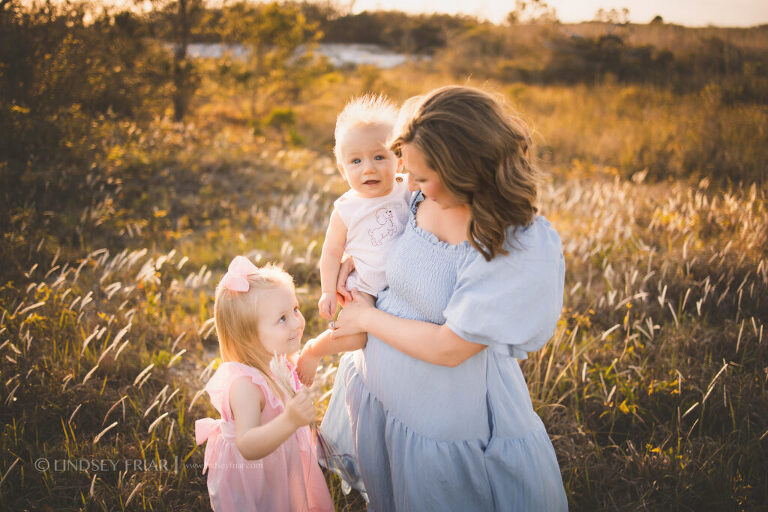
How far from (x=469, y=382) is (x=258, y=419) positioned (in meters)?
0.82

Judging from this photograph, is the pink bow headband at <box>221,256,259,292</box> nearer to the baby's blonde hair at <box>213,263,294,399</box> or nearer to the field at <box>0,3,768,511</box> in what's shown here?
the baby's blonde hair at <box>213,263,294,399</box>

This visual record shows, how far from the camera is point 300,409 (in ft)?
5.09

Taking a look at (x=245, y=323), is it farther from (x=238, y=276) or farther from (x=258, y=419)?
(x=258, y=419)

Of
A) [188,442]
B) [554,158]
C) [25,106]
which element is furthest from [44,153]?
[554,158]

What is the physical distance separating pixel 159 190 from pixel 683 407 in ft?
20.8

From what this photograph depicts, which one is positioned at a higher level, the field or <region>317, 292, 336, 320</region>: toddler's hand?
<region>317, 292, 336, 320</region>: toddler's hand

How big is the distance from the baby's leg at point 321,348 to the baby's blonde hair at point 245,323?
23cm

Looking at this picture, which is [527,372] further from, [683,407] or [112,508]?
[112,508]

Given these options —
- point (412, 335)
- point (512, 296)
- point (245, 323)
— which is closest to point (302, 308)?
point (245, 323)

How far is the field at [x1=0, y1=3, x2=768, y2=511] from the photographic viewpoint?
2.42 m

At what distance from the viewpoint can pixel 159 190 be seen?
6.38 m

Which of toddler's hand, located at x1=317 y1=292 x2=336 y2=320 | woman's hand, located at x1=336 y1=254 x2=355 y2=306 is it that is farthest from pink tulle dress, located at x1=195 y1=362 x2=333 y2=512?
woman's hand, located at x1=336 y1=254 x2=355 y2=306

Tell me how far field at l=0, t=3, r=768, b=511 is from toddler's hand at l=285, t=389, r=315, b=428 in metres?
1.05

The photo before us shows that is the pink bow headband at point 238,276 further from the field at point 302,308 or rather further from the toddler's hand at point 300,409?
the field at point 302,308
